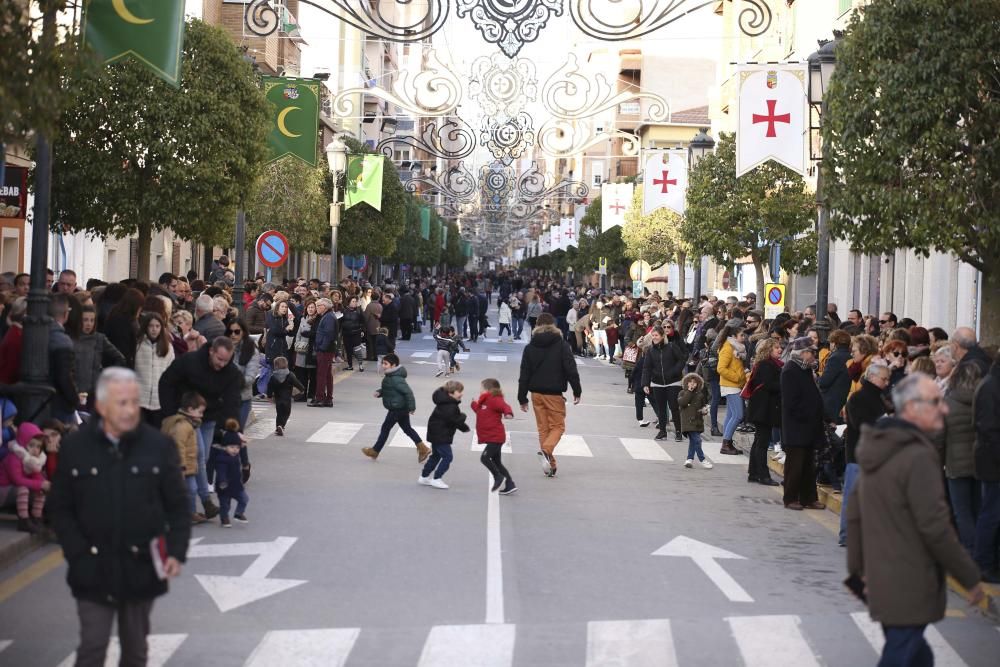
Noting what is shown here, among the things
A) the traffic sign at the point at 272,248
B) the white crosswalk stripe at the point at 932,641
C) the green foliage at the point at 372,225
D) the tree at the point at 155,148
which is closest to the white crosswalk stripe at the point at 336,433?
the tree at the point at 155,148

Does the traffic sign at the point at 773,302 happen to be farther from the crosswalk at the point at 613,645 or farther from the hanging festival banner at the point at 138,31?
the crosswalk at the point at 613,645

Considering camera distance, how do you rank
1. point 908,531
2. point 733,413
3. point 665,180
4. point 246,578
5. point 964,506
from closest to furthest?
point 908,531 < point 246,578 < point 964,506 < point 733,413 < point 665,180

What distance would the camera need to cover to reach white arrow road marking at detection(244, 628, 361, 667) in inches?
343

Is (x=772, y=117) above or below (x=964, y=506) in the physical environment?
above

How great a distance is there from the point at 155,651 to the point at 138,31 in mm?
7712

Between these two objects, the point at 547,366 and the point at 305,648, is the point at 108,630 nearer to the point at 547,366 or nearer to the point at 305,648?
the point at 305,648

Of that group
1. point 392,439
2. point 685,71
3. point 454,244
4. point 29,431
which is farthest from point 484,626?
point 454,244

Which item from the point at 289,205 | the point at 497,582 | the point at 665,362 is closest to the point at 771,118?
the point at 665,362

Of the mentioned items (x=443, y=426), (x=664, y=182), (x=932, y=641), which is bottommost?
A: (x=932, y=641)

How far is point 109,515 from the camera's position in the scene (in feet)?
22.5

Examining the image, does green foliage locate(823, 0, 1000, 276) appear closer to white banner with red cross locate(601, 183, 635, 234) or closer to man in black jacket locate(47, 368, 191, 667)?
man in black jacket locate(47, 368, 191, 667)

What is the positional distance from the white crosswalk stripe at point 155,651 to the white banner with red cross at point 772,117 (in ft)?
52.4

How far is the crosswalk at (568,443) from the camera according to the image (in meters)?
20.1

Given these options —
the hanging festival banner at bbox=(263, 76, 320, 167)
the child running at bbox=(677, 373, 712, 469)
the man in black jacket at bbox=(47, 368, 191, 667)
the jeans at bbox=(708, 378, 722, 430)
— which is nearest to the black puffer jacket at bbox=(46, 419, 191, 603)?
the man in black jacket at bbox=(47, 368, 191, 667)
